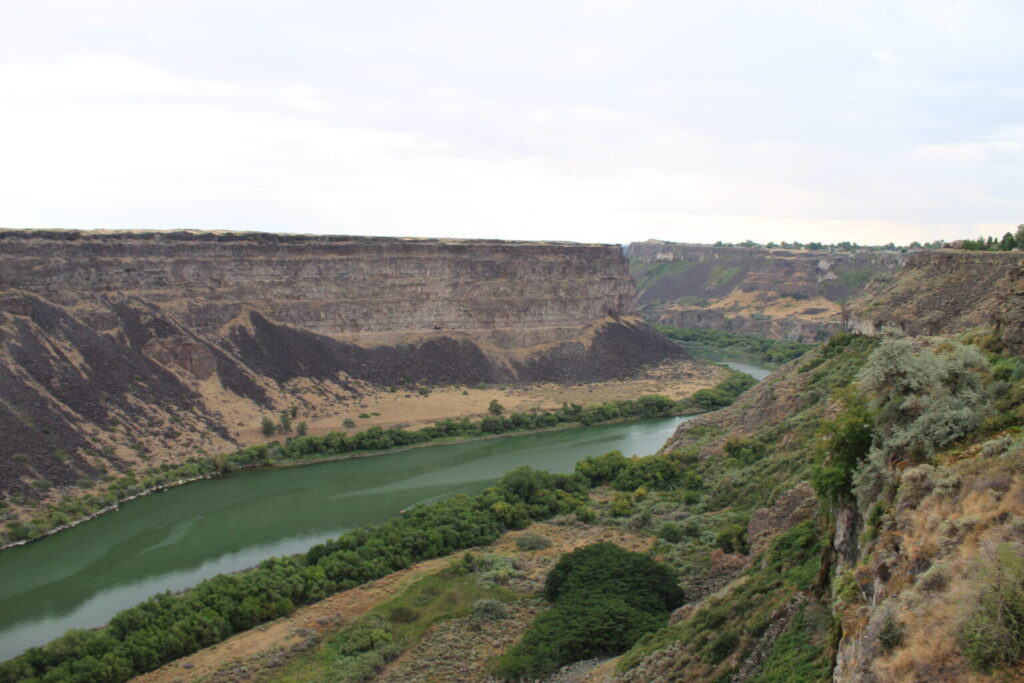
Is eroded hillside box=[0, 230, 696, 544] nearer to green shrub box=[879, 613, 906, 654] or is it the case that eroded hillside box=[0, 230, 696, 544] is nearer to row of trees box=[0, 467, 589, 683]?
row of trees box=[0, 467, 589, 683]

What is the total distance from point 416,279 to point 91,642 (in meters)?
52.6

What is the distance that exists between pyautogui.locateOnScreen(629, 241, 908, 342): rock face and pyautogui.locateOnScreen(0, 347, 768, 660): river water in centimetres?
6148

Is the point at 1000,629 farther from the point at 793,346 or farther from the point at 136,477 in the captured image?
the point at 793,346

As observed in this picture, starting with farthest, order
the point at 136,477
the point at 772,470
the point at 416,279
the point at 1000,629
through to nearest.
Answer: the point at 416,279, the point at 136,477, the point at 772,470, the point at 1000,629

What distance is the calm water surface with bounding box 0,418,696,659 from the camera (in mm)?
29308

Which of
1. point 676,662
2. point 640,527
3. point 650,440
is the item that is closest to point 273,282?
point 650,440

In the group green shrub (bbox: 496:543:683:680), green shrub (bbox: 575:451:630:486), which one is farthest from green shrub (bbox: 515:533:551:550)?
green shrub (bbox: 575:451:630:486)

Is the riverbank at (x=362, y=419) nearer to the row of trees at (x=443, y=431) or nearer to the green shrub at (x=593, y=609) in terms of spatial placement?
the row of trees at (x=443, y=431)

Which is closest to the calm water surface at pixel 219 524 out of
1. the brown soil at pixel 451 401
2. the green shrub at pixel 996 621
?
the brown soil at pixel 451 401

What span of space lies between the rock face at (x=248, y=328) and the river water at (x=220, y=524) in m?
4.93

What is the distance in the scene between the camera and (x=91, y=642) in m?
22.9

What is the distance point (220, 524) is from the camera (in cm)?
3803

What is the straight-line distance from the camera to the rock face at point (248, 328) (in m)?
45.8

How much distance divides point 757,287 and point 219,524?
341 feet
